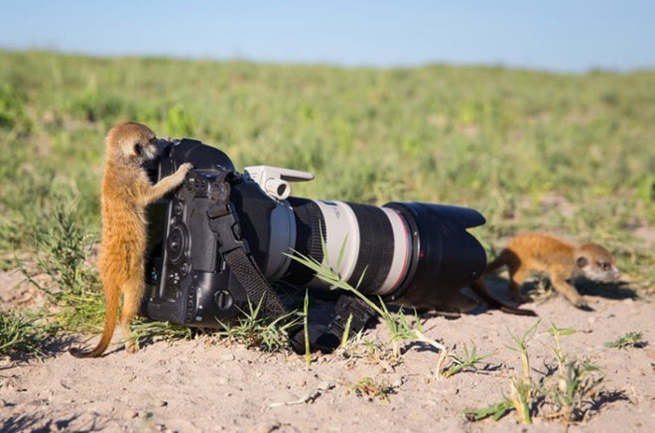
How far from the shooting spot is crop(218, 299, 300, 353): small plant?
2.87m

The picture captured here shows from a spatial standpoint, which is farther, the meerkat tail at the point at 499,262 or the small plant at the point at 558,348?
the meerkat tail at the point at 499,262

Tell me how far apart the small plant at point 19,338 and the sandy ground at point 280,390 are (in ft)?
0.24

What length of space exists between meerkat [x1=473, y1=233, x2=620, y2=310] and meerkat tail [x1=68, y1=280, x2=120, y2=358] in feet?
8.41

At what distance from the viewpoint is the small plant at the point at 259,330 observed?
2867 mm

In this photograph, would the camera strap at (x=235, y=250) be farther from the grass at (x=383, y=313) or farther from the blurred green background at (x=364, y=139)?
the blurred green background at (x=364, y=139)

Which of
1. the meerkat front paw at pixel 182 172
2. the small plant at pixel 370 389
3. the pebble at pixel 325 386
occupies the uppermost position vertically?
the meerkat front paw at pixel 182 172

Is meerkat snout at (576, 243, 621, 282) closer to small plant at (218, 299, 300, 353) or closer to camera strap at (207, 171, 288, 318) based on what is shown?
small plant at (218, 299, 300, 353)

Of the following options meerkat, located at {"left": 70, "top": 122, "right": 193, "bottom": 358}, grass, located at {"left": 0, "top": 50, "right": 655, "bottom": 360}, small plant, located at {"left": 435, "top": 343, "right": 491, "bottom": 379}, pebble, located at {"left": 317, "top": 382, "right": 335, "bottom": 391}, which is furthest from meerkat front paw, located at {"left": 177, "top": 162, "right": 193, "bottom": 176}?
small plant, located at {"left": 435, "top": 343, "right": 491, "bottom": 379}

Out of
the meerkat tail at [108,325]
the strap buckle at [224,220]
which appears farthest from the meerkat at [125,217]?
the strap buckle at [224,220]

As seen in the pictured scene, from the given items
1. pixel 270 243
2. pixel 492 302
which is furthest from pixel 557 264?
pixel 270 243

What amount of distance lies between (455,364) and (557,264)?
1.68m

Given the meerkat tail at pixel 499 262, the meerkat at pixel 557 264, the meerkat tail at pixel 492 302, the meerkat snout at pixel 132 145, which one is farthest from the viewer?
the meerkat tail at pixel 499 262

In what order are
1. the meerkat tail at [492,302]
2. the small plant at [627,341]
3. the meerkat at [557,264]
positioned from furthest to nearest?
1. the meerkat at [557,264]
2. the meerkat tail at [492,302]
3. the small plant at [627,341]

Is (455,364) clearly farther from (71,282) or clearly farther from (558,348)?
(71,282)
